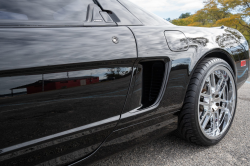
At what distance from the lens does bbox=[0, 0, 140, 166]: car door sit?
2.73ft

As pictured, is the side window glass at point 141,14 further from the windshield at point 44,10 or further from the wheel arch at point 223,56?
the wheel arch at point 223,56

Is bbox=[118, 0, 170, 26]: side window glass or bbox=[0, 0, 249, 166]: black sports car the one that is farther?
bbox=[118, 0, 170, 26]: side window glass

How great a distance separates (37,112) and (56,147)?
20 cm

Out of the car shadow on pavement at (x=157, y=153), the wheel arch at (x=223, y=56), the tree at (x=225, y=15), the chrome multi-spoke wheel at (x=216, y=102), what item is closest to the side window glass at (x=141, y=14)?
the wheel arch at (x=223, y=56)

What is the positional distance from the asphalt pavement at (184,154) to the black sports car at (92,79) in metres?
0.13

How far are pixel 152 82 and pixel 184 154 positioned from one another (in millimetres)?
733

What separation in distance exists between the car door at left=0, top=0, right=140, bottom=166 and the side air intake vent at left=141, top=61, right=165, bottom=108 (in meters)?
0.22

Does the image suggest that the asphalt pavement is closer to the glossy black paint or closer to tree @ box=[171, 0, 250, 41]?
the glossy black paint

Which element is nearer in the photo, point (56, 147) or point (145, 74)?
point (56, 147)

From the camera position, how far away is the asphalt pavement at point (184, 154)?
155cm

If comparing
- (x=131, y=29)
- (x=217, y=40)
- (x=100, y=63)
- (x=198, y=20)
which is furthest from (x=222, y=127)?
(x=198, y=20)

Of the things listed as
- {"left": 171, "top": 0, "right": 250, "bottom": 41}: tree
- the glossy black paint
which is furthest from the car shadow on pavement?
A: {"left": 171, "top": 0, "right": 250, "bottom": 41}: tree

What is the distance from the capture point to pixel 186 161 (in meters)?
1.58

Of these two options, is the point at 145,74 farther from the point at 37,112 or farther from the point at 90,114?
the point at 37,112
